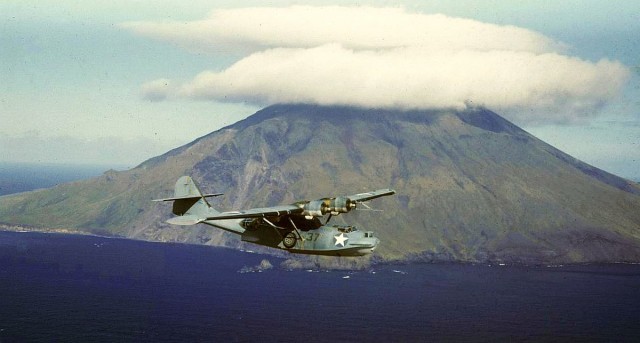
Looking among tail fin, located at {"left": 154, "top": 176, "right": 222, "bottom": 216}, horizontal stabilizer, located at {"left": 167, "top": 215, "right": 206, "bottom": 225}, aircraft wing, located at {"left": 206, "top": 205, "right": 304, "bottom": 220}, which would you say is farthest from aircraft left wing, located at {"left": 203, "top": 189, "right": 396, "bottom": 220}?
tail fin, located at {"left": 154, "top": 176, "right": 222, "bottom": 216}

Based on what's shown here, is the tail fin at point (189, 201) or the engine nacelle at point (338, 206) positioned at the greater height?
the tail fin at point (189, 201)

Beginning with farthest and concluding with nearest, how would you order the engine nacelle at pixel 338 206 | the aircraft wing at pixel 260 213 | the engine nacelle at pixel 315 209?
1. the engine nacelle at pixel 315 209
2. the engine nacelle at pixel 338 206
3. the aircraft wing at pixel 260 213

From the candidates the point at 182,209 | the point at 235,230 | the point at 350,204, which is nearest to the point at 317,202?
the point at 350,204

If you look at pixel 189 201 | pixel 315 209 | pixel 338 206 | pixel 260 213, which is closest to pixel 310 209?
pixel 315 209

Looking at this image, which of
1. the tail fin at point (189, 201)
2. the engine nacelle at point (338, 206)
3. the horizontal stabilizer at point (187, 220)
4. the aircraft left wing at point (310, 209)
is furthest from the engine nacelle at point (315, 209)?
the tail fin at point (189, 201)

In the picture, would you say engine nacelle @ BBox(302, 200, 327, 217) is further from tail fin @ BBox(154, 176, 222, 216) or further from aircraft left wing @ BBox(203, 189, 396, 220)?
tail fin @ BBox(154, 176, 222, 216)

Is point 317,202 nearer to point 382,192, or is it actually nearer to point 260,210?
point 260,210

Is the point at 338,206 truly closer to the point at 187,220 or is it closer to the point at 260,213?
the point at 260,213

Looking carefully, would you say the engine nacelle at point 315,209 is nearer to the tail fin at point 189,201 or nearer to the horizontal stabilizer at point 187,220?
the horizontal stabilizer at point 187,220
